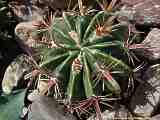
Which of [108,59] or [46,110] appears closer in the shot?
[108,59]

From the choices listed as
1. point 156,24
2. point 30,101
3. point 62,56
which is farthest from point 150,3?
point 30,101

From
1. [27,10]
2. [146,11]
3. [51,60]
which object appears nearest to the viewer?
[51,60]

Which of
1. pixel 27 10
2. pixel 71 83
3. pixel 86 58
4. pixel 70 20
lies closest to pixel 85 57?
pixel 86 58

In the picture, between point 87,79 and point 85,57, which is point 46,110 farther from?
point 85,57

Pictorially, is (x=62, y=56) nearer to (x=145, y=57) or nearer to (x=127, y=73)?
(x=127, y=73)

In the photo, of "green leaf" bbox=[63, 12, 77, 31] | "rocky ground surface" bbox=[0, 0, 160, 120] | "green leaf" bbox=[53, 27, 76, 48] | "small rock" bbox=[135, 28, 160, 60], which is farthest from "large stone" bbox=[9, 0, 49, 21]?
"small rock" bbox=[135, 28, 160, 60]

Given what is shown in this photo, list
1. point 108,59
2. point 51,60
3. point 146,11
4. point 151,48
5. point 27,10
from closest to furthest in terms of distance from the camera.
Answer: point 108,59
point 51,60
point 151,48
point 146,11
point 27,10
